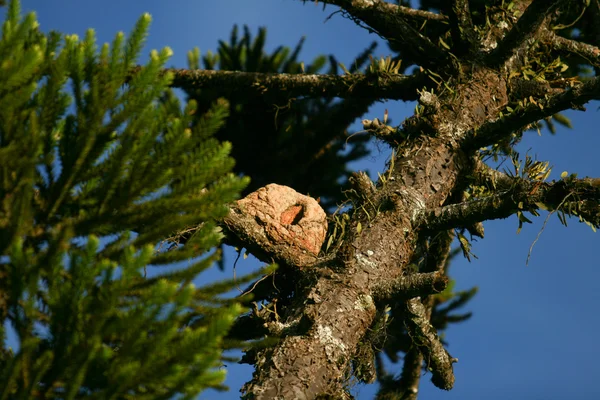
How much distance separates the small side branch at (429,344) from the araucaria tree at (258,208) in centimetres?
1

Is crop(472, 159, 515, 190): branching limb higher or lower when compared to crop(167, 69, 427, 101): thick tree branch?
lower

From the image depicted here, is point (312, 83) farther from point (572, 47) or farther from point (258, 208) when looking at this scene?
point (572, 47)

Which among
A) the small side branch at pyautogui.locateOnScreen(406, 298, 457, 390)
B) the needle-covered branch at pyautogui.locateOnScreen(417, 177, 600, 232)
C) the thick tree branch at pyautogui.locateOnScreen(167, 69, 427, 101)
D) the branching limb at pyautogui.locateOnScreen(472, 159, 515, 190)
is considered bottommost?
the small side branch at pyautogui.locateOnScreen(406, 298, 457, 390)

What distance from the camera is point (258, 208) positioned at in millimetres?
4594

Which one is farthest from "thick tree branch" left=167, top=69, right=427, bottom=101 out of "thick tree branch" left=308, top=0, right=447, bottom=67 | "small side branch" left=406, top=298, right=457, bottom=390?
"small side branch" left=406, top=298, right=457, bottom=390

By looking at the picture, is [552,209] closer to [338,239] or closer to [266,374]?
[338,239]

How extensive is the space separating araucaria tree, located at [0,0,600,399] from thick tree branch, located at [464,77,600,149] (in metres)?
0.01

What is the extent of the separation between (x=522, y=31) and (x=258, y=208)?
2.27 metres

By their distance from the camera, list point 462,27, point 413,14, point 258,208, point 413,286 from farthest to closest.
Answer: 1. point 413,14
2. point 462,27
3. point 258,208
4. point 413,286

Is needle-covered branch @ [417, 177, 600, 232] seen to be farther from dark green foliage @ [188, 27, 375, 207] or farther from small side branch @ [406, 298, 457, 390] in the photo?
dark green foliage @ [188, 27, 375, 207]

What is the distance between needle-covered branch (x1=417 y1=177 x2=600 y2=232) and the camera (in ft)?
12.7

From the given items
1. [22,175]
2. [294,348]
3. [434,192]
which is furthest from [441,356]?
[22,175]

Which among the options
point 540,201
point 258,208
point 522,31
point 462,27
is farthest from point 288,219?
point 522,31

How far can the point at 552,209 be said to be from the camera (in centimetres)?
396
